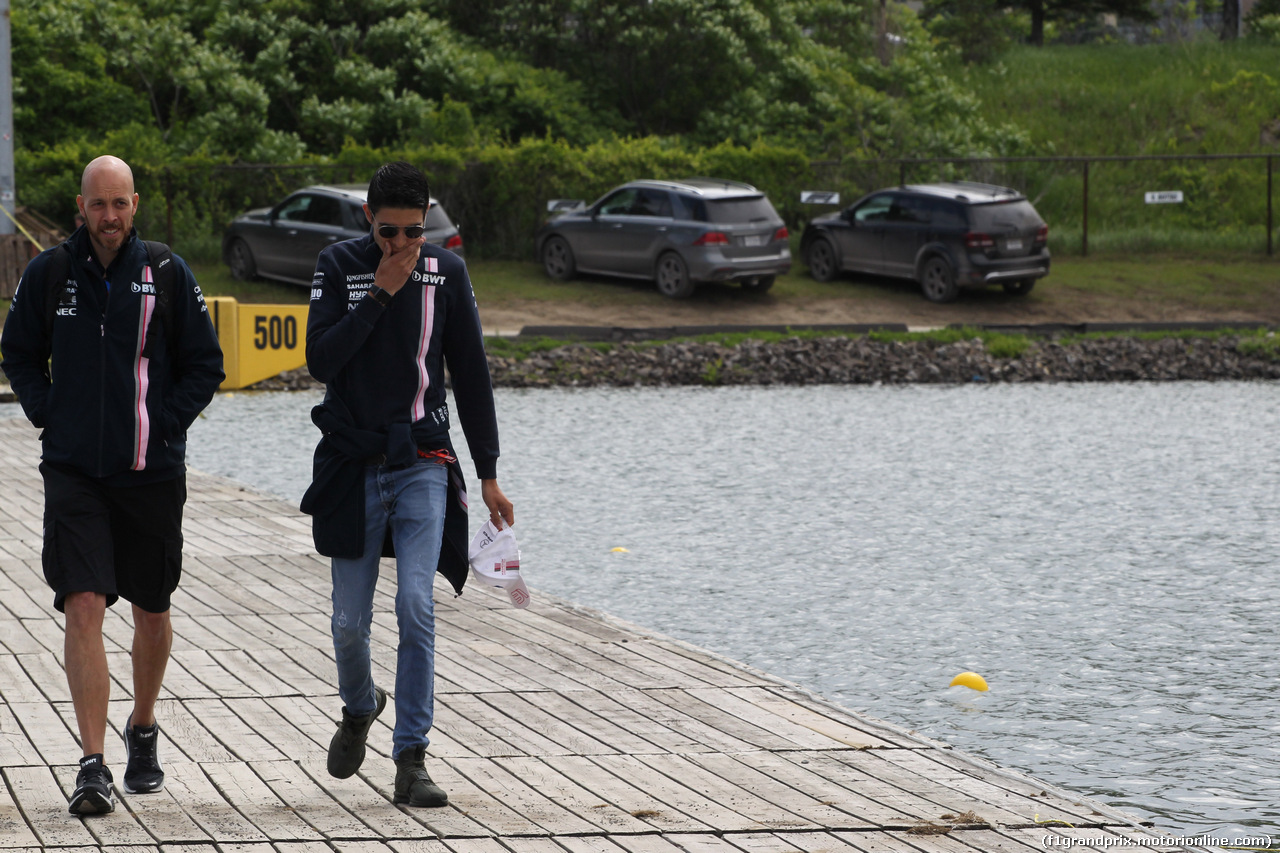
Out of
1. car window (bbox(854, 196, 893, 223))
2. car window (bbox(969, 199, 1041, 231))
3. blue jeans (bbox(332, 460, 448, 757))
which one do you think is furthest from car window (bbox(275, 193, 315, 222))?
blue jeans (bbox(332, 460, 448, 757))

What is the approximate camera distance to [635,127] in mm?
38250

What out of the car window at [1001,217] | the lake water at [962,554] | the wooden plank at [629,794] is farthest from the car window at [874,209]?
the wooden plank at [629,794]

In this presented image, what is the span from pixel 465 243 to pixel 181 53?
6.71 meters

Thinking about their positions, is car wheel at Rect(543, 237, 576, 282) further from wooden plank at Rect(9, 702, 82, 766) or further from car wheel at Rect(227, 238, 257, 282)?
wooden plank at Rect(9, 702, 82, 766)

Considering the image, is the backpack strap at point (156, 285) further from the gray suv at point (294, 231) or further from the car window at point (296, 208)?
the car window at point (296, 208)

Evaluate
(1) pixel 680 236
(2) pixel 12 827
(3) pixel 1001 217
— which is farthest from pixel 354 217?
(2) pixel 12 827

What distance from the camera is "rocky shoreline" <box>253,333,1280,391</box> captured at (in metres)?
21.8

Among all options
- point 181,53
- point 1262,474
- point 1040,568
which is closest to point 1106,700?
point 1040,568

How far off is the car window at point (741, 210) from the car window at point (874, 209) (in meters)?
2.41

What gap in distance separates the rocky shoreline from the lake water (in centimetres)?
229

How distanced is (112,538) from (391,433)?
3.00ft

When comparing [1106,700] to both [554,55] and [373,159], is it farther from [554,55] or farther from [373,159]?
[554,55]

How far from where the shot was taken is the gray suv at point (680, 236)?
27.5m

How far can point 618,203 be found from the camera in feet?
95.7
